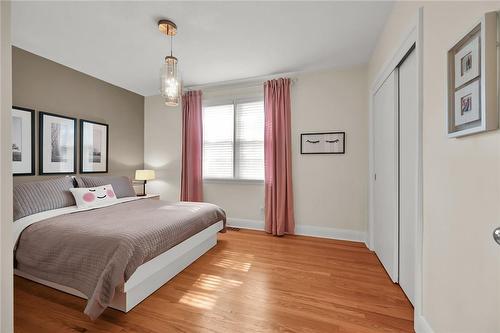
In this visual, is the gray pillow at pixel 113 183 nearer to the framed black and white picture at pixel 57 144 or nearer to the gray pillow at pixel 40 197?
the gray pillow at pixel 40 197

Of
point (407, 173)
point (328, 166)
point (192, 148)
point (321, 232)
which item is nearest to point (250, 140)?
point (192, 148)

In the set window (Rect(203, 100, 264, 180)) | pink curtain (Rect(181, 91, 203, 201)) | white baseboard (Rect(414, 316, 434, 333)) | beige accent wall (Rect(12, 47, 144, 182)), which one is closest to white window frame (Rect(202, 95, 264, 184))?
window (Rect(203, 100, 264, 180))

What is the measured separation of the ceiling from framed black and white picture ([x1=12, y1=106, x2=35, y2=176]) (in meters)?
0.83

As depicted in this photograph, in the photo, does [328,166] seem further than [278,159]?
No

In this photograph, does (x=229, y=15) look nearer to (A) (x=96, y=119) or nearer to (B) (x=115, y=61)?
(B) (x=115, y=61)

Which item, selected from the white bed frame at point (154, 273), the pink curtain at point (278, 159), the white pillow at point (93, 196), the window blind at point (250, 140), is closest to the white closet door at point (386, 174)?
the pink curtain at point (278, 159)

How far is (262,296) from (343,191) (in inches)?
80.3

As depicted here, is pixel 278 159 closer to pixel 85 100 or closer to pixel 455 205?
pixel 455 205

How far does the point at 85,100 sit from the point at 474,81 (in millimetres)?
4429

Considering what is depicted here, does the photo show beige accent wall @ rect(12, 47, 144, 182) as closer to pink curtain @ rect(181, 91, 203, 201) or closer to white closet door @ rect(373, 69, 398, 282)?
pink curtain @ rect(181, 91, 203, 201)

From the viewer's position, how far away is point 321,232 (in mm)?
3322

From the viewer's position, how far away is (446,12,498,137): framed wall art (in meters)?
0.80

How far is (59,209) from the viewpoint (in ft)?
8.08

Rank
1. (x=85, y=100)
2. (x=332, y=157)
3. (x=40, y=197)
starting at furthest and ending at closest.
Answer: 1. (x=85, y=100)
2. (x=332, y=157)
3. (x=40, y=197)
